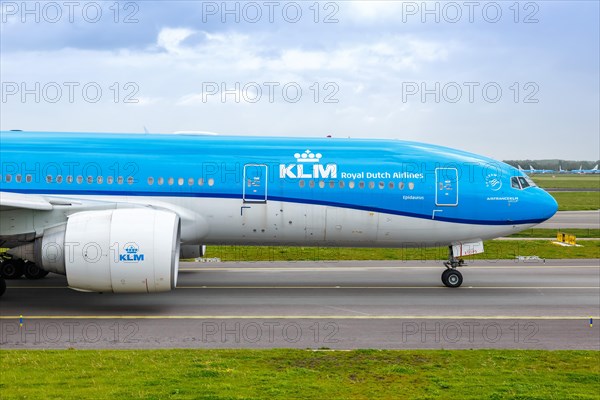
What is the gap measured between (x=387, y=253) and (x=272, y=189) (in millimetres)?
12023

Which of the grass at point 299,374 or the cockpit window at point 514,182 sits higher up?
the cockpit window at point 514,182

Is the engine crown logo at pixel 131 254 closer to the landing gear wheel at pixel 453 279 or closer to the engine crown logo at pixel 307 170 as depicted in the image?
the engine crown logo at pixel 307 170

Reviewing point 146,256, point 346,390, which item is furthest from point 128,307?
point 346,390

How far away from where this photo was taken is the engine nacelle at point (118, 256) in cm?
1609

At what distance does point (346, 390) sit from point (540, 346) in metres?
5.35

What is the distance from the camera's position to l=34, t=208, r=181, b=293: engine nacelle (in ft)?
52.8

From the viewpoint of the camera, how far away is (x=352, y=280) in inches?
882

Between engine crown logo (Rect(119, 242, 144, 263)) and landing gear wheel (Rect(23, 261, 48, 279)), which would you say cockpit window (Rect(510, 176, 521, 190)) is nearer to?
engine crown logo (Rect(119, 242, 144, 263))

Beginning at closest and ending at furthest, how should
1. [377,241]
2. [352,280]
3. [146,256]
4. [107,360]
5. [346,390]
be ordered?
[346,390]
[107,360]
[146,256]
[377,241]
[352,280]

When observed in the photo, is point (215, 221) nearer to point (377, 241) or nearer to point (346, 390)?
point (377, 241)

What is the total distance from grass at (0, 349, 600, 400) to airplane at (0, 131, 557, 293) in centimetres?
626

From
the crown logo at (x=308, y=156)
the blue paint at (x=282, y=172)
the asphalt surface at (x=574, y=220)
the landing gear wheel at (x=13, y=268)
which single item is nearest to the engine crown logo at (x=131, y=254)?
the blue paint at (x=282, y=172)

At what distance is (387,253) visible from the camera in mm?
29766

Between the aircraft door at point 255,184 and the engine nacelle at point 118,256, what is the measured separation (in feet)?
10.3
